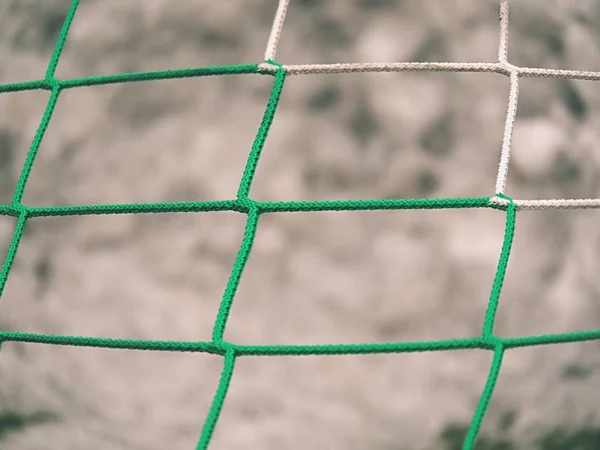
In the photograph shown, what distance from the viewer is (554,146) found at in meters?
0.87

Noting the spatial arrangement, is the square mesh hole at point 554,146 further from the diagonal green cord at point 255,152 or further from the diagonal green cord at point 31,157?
the diagonal green cord at point 31,157

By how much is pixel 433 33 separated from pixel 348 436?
1.52 feet

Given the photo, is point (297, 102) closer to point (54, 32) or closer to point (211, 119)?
point (211, 119)

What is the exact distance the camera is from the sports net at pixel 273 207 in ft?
2.47

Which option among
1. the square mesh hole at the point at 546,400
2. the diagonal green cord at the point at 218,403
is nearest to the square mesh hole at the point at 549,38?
the square mesh hole at the point at 546,400

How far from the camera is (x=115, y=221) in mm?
884

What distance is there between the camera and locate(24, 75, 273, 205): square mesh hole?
0.87 m

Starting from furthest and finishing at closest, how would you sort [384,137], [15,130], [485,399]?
[15,130] → [384,137] → [485,399]

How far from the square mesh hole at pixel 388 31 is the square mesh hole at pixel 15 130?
321 millimetres

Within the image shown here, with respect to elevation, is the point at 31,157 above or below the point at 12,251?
above

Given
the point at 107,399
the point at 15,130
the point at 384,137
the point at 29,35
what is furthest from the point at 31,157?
the point at 384,137

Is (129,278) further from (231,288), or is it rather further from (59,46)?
(59,46)

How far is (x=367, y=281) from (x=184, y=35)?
14.7 inches

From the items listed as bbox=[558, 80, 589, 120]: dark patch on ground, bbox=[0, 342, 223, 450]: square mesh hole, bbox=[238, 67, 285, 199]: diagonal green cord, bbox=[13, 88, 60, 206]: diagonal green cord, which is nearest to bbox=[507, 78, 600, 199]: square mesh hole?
bbox=[558, 80, 589, 120]: dark patch on ground
